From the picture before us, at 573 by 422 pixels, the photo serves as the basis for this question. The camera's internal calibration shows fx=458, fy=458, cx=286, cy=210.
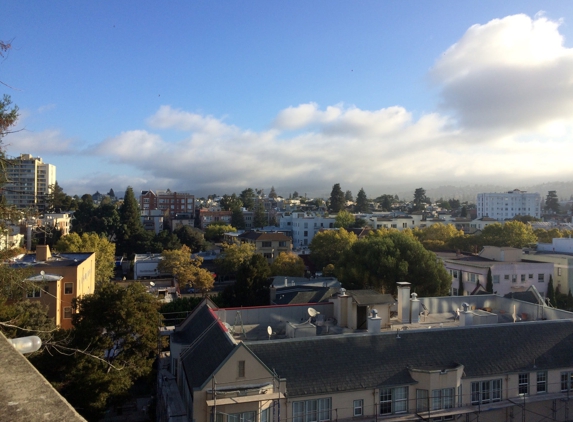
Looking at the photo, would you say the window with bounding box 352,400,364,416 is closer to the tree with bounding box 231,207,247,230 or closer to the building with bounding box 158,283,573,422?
the building with bounding box 158,283,573,422

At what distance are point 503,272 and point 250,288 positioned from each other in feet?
74.6

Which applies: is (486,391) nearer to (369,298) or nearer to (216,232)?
(369,298)

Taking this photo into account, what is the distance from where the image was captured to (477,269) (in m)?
41.3

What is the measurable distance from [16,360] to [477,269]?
42534 mm

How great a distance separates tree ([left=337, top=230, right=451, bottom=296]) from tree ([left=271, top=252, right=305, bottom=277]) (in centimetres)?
1248

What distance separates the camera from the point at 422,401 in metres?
13.6

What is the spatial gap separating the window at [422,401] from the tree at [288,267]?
3650cm

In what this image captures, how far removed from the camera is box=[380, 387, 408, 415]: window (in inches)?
526

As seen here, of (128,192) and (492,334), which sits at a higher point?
(128,192)

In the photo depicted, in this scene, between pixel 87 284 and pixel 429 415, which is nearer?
pixel 429 415

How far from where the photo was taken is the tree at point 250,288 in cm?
3597

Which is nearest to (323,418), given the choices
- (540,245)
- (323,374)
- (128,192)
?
(323,374)

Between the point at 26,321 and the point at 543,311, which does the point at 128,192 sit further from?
the point at 543,311

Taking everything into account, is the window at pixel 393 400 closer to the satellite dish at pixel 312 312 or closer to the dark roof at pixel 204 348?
the dark roof at pixel 204 348
